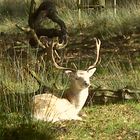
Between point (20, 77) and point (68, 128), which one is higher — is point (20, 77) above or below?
above

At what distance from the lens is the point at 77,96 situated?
7.55m

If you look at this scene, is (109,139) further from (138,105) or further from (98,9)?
(98,9)

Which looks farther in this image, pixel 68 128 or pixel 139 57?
pixel 139 57

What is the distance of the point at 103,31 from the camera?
14.4 metres

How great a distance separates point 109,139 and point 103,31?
26.2 ft

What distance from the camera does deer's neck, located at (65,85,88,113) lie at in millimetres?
7547

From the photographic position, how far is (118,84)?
8891 millimetres

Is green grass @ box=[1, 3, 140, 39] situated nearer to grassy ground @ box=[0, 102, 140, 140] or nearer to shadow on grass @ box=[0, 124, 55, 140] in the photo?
grassy ground @ box=[0, 102, 140, 140]

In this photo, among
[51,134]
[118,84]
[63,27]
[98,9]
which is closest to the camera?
[51,134]

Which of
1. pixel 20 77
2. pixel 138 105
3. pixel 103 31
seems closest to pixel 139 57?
pixel 103 31

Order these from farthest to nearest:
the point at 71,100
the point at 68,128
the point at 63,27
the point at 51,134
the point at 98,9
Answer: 1. the point at 98,9
2. the point at 63,27
3. the point at 71,100
4. the point at 68,128
5. the point at 51,134

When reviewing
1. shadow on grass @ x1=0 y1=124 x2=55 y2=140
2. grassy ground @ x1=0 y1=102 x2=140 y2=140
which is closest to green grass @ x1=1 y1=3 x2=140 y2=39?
grassy ground @ x1=0 y1=102 x2=140 y2=140

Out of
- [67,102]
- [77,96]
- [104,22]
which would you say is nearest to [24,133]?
[67,102]

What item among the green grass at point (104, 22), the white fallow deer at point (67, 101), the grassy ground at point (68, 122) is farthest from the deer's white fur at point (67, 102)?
the green grass at point (104, 22)
